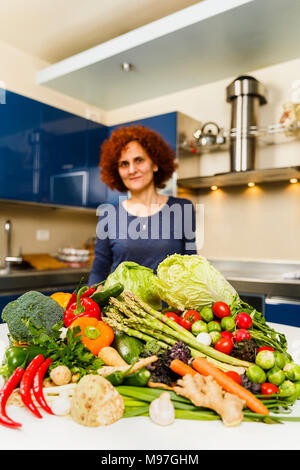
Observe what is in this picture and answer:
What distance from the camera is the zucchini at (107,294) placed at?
3.50ft

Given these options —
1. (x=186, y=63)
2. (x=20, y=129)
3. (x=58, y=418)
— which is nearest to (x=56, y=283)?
(x=20, y=129)

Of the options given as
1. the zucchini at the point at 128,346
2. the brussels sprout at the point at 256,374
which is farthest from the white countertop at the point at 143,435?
the zucchini at the point at 128,346

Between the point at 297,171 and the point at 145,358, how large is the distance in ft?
8.35

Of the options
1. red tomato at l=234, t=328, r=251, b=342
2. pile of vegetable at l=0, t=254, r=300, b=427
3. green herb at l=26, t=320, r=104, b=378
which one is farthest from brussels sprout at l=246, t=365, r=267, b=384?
green herb at l=26, t=320, r=104, b=378

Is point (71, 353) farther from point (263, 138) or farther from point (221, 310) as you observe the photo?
point (263, 138)

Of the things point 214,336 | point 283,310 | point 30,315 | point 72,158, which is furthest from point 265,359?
point 72,158

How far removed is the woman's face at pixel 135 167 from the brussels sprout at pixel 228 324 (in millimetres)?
1225

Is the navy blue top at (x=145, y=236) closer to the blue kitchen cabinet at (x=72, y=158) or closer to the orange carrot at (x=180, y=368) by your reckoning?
the orange carrot at (x=180, y=368)

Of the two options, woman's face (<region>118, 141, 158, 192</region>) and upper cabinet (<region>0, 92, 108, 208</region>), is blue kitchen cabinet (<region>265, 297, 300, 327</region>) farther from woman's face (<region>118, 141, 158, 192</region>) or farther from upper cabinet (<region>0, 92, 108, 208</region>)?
upper cabinet (<region>0, 92, 108, 208</region>)

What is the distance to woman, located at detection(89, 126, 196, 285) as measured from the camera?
6.46ft

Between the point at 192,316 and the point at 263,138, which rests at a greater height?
the point at 263,138

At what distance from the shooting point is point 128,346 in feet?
3.04

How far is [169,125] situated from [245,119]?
722 millimetres

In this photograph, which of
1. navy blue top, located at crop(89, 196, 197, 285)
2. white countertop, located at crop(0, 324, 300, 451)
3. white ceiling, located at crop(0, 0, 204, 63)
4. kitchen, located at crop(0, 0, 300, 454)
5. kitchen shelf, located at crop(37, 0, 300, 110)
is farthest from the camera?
white ceiling, located at crop(0, 0, 204, 63)
